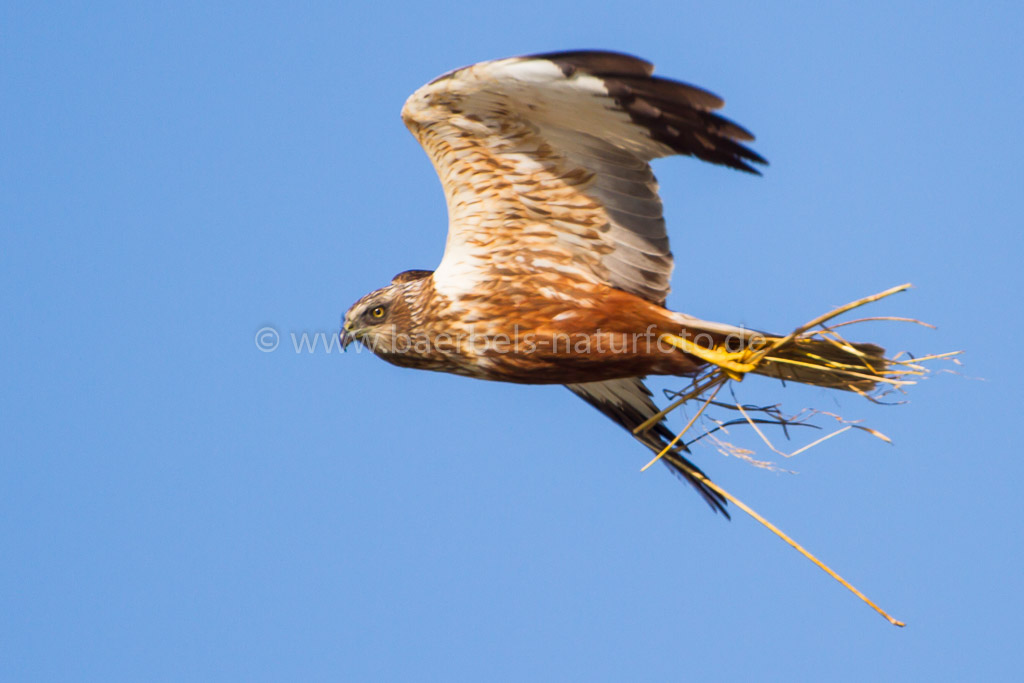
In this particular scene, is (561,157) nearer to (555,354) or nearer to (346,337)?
(555,354)

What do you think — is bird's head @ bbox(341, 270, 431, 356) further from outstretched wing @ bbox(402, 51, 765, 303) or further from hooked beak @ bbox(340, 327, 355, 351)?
outstretched wing @ bbox(402, 51, 765, 303)

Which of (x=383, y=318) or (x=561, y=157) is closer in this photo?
(x=561, y=157)

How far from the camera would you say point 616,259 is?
6375 millimetres

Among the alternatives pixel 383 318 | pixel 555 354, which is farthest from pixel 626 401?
pixel 383 318

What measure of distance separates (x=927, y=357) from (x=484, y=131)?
110 inches

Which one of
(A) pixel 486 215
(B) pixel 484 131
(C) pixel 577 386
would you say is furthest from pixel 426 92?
(C) pixel 577 386

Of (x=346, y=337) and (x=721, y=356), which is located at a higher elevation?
(x=346, y=337)

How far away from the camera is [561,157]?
615 centimetres

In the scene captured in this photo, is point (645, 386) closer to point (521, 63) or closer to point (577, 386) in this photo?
point (577, 386)

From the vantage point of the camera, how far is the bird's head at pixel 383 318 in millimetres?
6469

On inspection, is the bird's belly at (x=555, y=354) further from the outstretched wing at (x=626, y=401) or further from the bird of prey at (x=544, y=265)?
the outstretched wing at (x=626, y=401)

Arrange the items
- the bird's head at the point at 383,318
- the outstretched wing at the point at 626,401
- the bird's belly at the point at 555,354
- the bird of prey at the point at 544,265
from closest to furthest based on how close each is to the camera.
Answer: the bird of prey at the point at 544,265 → the bird's belly at the point at 555,354 → the bird's head at the point at 383,318 → the outstretched wing at the point at 626,401

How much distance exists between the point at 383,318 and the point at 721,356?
83.5 inches

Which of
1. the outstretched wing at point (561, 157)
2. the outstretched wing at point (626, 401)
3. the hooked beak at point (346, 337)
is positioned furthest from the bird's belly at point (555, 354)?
the outstretched wing at point (626, 401)
